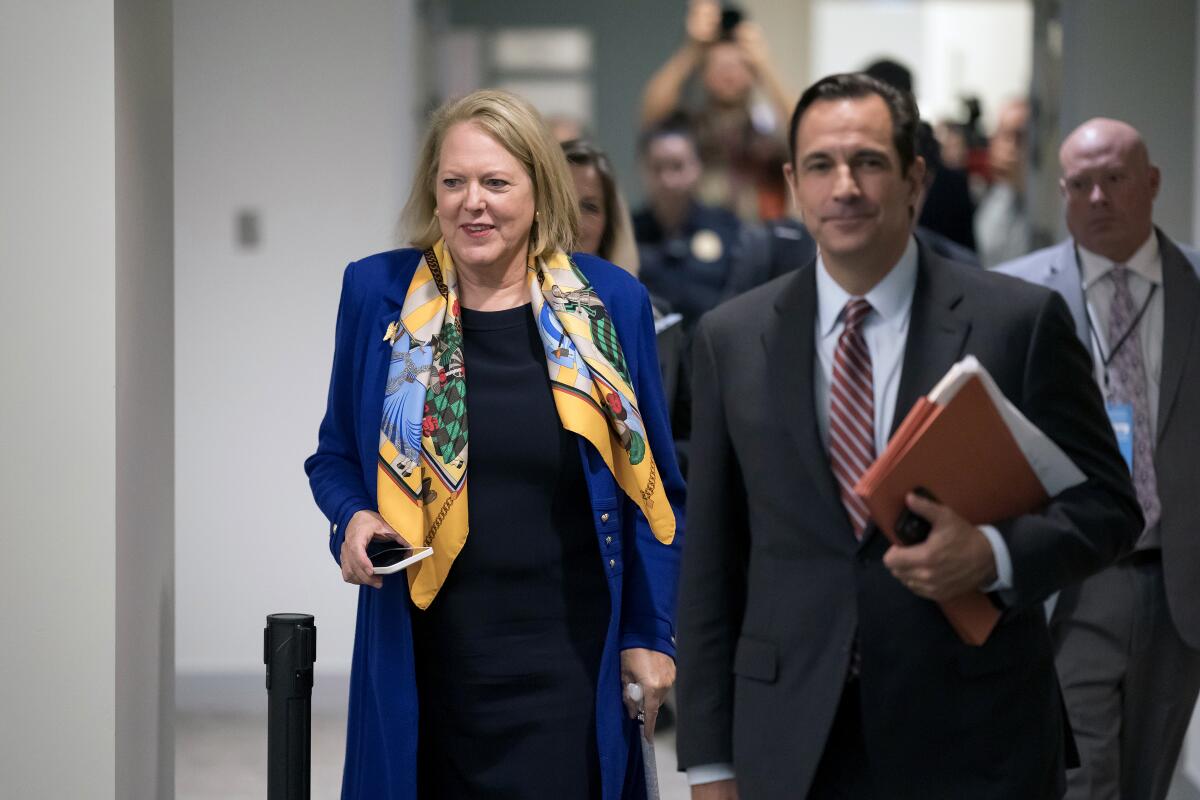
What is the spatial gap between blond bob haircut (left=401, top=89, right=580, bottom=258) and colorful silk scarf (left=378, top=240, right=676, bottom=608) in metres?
0.05

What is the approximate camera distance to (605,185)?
4.55 metres

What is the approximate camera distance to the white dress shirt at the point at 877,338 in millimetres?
2668

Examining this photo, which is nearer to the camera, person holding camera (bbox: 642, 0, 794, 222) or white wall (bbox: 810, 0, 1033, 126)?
person holding camera (bbox: 642, 0, 794, 222)

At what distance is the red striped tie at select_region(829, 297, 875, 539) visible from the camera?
264 cm

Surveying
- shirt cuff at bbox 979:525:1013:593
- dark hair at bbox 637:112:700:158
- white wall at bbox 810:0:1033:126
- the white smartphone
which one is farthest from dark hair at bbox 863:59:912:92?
white wall at bbox 810:0:1033:126

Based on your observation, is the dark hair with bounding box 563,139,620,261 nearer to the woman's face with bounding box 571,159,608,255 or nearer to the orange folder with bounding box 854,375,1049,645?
the woman's face with bounding box 571,159,608,255

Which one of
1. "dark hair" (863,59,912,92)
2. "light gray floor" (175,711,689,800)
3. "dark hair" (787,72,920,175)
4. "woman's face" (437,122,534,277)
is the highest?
"dark hair" (863,59,912,92)

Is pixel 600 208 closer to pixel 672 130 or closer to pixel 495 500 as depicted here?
pixel 495 500

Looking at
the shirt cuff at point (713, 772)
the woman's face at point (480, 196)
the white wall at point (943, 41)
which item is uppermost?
the white wall at point (943, 41)

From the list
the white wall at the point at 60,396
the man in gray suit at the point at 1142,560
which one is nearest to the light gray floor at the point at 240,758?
the man in gray suit at the point at 1142,560

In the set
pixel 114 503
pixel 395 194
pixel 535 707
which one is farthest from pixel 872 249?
pixel 395 194

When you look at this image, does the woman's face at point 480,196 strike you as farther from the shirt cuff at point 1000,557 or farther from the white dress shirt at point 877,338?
the shirt cuff at point 1000,557

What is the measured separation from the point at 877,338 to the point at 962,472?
333mm

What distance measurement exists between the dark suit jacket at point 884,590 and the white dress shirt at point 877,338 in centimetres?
3
